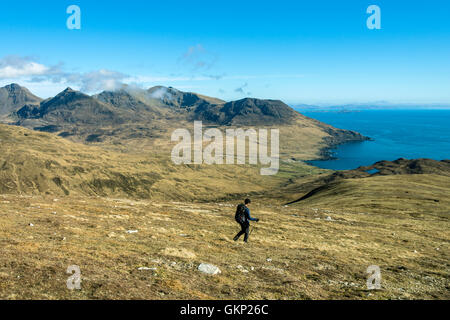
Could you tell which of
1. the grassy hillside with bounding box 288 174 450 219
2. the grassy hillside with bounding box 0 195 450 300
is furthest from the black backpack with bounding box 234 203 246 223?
the grassy hillside with bounding box 288 174 450 219

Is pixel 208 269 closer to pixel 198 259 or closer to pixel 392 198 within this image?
pixel 198 259

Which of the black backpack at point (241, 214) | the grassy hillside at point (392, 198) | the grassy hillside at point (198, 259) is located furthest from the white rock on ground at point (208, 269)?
the grassy hillside at point (392, 198)

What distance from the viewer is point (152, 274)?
14.9 m

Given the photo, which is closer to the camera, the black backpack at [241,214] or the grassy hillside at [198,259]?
the grassy hillside at [198,259]

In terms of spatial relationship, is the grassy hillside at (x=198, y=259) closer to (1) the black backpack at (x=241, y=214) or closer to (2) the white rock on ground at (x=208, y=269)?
(2) the white rock on ground at (x=208, y=269)

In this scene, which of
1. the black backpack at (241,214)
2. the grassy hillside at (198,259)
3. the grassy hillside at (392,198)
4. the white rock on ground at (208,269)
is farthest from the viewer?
the grassy hillside at (392,198)

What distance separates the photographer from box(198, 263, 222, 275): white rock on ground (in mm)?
16094

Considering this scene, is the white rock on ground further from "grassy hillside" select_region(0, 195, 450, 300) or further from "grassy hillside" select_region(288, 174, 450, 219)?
"grassy hillside" select_region(288, 174, 450, 219)

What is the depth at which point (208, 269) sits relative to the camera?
16.3 m

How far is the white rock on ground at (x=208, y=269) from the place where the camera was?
1609cm

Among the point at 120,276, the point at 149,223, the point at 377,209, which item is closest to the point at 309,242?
the point at 149,223

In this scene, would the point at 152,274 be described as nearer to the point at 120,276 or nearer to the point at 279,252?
the point at 120,276
